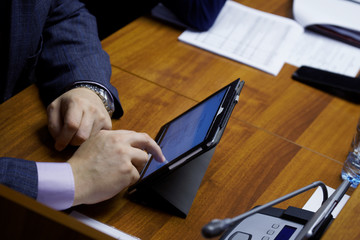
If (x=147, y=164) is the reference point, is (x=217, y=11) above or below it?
above

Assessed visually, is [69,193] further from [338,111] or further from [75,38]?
[338,111]

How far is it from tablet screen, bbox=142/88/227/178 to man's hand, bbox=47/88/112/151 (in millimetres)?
144

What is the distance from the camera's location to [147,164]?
2.97 feet

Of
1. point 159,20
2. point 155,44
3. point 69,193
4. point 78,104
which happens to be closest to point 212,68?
point 155,44

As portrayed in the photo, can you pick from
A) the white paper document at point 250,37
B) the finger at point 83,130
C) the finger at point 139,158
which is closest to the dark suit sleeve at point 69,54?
the finger at point 83,130

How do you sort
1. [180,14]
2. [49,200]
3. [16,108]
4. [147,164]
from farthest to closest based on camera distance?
[180,14]
[16,108]
[147,164]
[49,200]

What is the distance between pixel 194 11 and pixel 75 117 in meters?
0.62

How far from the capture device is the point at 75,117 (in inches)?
36.1

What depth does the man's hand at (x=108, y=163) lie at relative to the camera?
0.80 m

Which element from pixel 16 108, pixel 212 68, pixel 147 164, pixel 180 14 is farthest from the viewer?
pixel 180 14

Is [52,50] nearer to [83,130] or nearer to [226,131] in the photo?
[83,130]

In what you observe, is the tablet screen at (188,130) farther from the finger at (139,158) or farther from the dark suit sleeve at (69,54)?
the dark suit sleeve at (69,54)

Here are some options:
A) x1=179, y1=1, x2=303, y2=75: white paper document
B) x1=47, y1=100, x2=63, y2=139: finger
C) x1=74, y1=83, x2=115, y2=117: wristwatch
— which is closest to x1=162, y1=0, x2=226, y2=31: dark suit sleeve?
x1=179, y1=1, x2=303, y2=75: white paper document

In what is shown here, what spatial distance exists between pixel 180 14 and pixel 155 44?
0.50 feet
